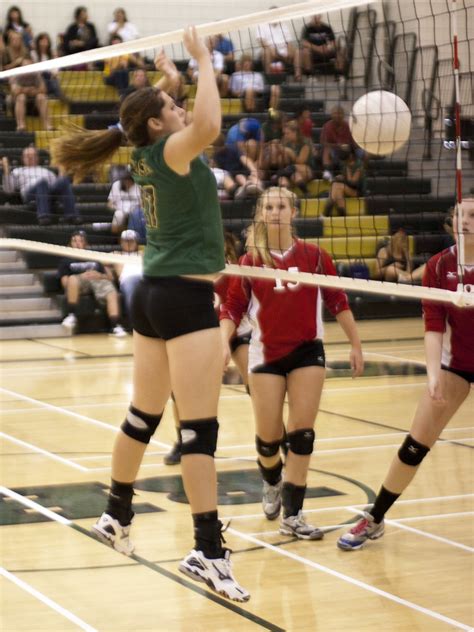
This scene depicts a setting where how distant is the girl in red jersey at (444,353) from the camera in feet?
17.7

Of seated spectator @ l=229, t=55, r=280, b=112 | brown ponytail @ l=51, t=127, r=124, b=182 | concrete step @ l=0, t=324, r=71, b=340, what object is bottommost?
concrete step @ l=0, t=324, r=71, b=340

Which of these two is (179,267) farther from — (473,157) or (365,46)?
(365,46)

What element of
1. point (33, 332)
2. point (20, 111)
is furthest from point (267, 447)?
point (20, 111)

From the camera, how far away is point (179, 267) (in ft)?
14.2

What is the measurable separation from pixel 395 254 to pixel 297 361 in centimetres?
851

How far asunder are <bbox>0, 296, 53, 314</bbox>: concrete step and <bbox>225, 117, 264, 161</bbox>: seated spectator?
5559 millimetres

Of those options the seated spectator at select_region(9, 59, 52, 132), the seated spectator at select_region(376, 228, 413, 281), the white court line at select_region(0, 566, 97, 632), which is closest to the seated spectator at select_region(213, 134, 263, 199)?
the white court line at select_region(0, 566, 97, 632)

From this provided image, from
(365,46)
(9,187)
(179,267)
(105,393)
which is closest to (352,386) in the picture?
(105,393)

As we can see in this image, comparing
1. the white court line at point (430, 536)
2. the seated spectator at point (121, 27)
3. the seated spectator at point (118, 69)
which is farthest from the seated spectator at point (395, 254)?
the white court line at point (430, 536)

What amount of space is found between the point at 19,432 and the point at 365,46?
34.9 feet

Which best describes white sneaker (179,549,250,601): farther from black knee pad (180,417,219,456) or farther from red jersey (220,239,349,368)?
red jersey (220,239,349,368)

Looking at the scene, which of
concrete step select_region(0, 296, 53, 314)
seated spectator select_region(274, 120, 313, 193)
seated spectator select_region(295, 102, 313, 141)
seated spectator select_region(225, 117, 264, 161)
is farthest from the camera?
concrete step select_region(0, 296, 53, 314)

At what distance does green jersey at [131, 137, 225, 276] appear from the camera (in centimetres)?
428

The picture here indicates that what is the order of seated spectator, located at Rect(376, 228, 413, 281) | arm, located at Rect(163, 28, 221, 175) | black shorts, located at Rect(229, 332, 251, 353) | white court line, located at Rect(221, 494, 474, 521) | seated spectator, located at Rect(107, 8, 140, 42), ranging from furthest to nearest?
seated spectator, located at Rect(107, 8, 140, 42), seated spectator, located at Rect(376, 228, 413, 281), black shorts, located at Rect(229, 332, 251, 353), white court line, located at Rect(221, 494, 474, 521), arm, located at Rect(163, 28, 221, 175)
